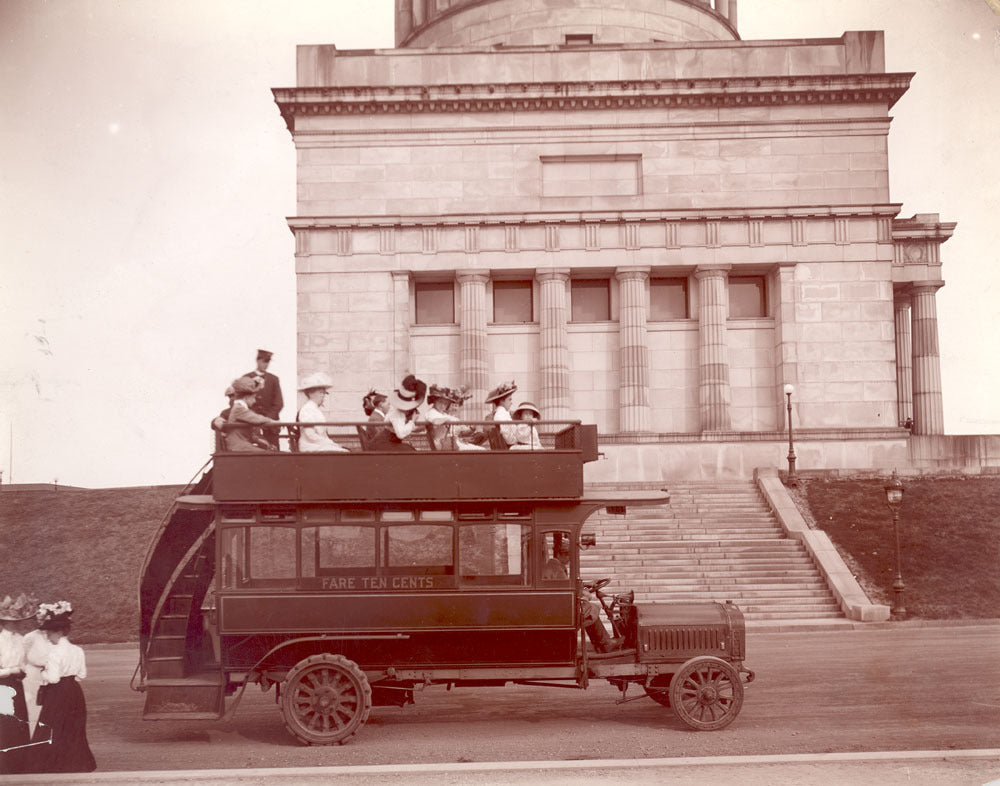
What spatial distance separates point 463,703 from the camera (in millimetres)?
13523

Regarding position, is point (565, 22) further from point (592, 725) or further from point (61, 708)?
point (61, 708)

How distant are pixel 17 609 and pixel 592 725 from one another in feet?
19.9

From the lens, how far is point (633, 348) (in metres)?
37.2

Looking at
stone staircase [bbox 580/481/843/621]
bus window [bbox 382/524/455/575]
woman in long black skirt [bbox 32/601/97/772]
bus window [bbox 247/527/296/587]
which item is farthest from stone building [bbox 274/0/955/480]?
woman in long black skirt [bbox 32/601/97/772]

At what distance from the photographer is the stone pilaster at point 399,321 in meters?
36.9

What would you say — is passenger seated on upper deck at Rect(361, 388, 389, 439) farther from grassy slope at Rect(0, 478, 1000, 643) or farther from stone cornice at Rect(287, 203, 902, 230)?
stone cornice at Rect(287, 203, 902, 230)

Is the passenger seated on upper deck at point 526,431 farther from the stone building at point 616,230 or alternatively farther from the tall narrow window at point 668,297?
the tall narrow window at point 668,297

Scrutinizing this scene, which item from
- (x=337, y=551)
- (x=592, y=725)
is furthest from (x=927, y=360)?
(x=337, y=551)

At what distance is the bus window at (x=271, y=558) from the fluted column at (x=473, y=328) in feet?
85.0

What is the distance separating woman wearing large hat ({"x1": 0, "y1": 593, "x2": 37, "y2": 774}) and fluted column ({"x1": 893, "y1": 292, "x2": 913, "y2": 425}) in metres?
37.7

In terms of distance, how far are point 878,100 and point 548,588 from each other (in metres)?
31.5

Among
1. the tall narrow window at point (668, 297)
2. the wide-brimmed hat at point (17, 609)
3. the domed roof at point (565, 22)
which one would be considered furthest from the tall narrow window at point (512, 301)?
the wide-brimmed hat at point (17, 609)

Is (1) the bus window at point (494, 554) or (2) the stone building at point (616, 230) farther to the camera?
(2) the stone building at point (616, 230)

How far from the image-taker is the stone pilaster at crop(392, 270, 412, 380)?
3694 centimetres
